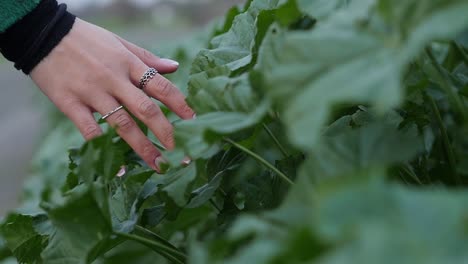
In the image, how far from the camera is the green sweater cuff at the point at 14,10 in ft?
5.63

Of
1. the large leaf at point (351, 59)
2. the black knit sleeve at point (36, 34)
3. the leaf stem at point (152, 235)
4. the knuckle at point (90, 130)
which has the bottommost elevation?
the leaf stem at point (152, 235)

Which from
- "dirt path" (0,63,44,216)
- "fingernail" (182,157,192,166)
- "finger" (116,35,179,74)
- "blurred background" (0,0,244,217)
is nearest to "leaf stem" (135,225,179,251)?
"fingernail" (182,157,192,166)

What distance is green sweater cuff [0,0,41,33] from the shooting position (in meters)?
1.71

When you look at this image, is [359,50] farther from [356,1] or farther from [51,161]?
[51,161]

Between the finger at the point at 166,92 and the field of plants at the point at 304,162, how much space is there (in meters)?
0.10

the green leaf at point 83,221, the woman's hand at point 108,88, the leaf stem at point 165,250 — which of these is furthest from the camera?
the woman's hand at point 108,88

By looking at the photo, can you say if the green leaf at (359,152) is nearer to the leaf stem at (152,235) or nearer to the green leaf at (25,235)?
the leaf stem at (152,235)

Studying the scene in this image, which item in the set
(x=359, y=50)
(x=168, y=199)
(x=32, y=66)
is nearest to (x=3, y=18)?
(x=32, y=66)

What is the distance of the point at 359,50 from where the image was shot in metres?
0.90

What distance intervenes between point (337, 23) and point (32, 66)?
2.97 ft

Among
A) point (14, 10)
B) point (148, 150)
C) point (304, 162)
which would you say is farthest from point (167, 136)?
point (304, 162)

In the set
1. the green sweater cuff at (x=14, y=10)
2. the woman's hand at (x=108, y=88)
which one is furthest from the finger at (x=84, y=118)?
the green sweater cuff at (x=14, y=10)

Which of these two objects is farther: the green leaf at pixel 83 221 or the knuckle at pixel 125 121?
the knuckle at pixel 125 121

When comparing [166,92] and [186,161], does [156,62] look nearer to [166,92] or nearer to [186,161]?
[166,92]
